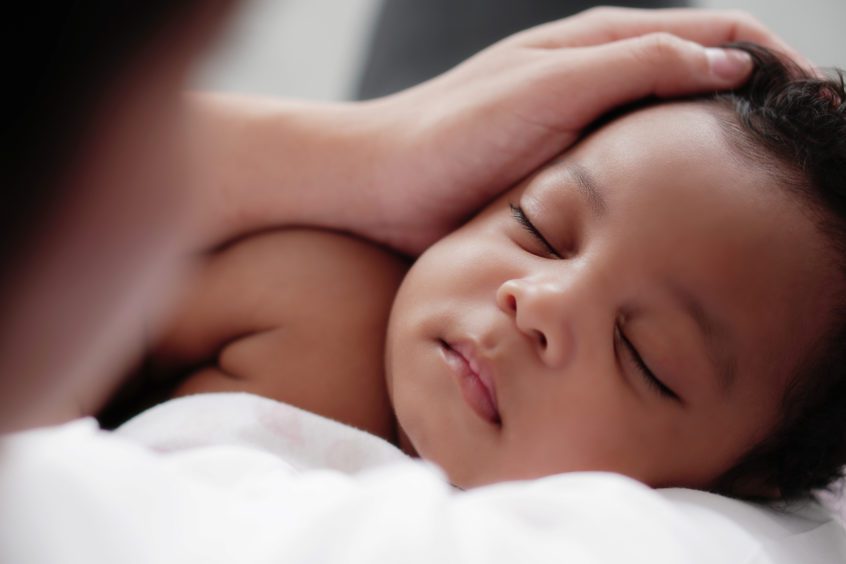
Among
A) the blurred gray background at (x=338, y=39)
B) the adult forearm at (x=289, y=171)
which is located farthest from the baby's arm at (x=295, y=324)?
the blurred gray background at (x=338, y=39)

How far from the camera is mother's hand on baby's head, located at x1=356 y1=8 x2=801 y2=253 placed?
0.95m

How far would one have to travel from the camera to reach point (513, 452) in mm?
786

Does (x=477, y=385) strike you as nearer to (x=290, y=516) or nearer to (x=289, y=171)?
(x=290, y=516)

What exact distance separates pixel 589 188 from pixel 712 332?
8.2 inches

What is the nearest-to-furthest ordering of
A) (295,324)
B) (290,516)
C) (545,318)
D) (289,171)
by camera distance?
1. (290,516)
2. (545,318)
3. (295,324)
4. (289,171)

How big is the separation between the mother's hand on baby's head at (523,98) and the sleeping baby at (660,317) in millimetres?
61

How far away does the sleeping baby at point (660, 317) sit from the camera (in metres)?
0.79

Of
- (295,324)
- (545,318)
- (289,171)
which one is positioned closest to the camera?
(545,318)

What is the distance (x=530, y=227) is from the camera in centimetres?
90

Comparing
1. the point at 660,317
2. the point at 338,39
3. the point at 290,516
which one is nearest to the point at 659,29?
the point at 660,317

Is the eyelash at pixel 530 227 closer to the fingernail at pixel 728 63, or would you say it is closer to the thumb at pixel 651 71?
the thumb at pixel 651 71

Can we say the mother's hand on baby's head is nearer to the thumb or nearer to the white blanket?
the thumb

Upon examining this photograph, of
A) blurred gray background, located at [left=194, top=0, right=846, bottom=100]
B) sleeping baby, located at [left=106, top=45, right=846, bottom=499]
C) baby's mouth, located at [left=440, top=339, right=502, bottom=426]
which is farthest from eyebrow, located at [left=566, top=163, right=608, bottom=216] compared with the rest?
blurred gray background, located at [left=194, top=0, right=846, bottom=100]

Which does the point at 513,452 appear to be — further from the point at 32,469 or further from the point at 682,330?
the point at 32,469
